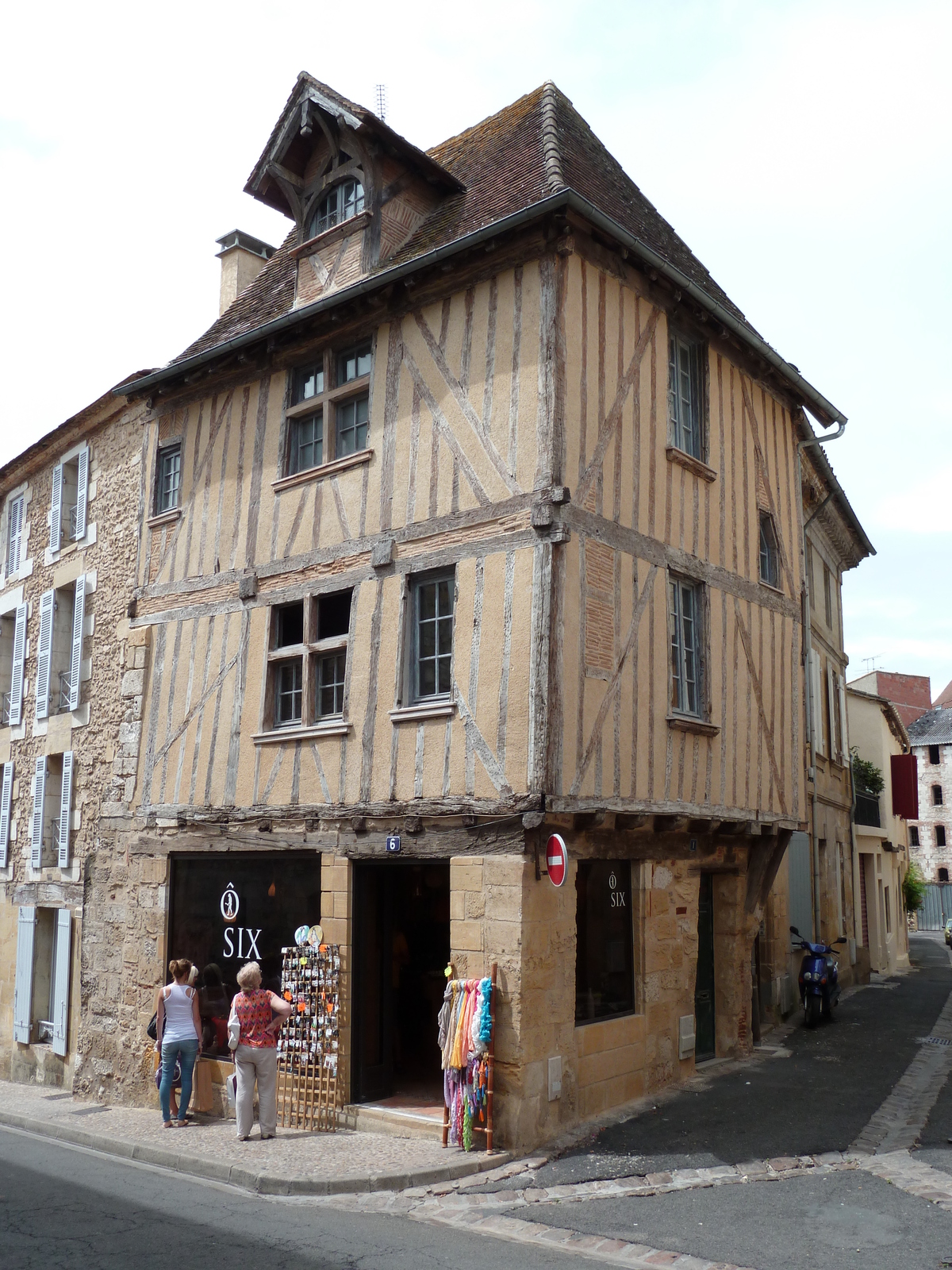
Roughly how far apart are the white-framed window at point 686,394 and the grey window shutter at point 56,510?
836 centimetres

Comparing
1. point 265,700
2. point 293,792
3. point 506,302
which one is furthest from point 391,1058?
point 506,302

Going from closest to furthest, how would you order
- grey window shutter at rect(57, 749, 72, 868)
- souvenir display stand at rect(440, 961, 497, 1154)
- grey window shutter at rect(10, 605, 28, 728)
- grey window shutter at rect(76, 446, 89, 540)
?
souvenir display stand at rect(440, 961, 497, 1154), grey window shutter at rect(57, 749, 72, 868), grey window shutter at rect(76, 446, 89, 540), grey window shutter at rect(10, 605, 28, 728)

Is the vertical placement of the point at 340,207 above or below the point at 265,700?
above

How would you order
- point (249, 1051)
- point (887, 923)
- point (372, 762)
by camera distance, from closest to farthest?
point (249, 1051)
point (372, 762)
point (887, 923)

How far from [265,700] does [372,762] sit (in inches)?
61.0

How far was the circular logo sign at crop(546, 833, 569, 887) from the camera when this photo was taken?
769 centimetres

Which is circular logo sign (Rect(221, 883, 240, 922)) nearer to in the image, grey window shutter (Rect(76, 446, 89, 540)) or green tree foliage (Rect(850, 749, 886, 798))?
grey window shutter (Rect(76, 446, 89, 540))

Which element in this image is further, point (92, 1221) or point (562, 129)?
point (562, 129)

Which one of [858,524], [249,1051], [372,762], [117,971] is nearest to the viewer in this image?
[249,1051]

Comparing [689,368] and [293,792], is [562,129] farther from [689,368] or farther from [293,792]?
[293,792]

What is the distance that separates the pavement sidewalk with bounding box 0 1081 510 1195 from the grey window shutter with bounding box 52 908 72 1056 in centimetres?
280

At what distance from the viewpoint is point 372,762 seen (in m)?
8.97

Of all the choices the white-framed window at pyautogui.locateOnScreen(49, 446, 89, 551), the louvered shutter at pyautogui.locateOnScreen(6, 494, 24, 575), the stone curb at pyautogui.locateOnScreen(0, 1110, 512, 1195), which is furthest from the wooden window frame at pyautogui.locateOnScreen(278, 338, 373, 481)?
the louvered shutter at pyautogui.locateOnScreen(6, 494, 24, 575)

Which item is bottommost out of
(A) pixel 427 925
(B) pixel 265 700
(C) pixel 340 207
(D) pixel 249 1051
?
A: (D) pixel 249 1051
